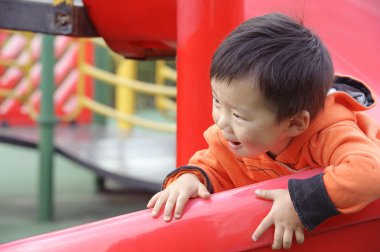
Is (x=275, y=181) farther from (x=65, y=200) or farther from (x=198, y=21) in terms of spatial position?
(x=65, y=200)

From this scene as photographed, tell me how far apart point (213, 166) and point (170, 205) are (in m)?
0.16

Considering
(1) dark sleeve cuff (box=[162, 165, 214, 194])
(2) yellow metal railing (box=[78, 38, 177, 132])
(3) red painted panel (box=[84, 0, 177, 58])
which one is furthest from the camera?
(2) yellow metal railing (box=[78, 38, 177, 132])

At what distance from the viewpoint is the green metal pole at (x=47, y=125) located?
2594 millimetres

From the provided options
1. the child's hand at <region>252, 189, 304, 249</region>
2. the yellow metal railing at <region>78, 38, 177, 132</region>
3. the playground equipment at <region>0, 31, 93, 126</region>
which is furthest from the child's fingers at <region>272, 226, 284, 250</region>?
the playground equipment at <region>0, 31, 93, 126</region>

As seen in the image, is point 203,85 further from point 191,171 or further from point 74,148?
point 74,148

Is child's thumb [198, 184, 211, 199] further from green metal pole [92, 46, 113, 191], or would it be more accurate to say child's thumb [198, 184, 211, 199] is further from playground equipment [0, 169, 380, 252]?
green metal pole [92, 46, 113, 191]

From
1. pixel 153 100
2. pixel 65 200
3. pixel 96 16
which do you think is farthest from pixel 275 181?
pixel 153 100

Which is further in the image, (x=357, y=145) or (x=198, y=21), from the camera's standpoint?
(x=198, y=21)

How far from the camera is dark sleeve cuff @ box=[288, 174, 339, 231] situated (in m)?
0.80

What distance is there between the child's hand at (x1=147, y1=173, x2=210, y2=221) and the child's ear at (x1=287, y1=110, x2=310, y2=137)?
0.45 ft

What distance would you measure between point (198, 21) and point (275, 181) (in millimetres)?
407

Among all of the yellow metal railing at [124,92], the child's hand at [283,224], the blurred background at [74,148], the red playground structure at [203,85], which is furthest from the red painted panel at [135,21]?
the yellow metal railing at [124,92]

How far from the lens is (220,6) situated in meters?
1.16

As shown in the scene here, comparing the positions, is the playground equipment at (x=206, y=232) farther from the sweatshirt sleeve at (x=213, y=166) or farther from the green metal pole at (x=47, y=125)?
the green metal pole at (x=47, y=125)
